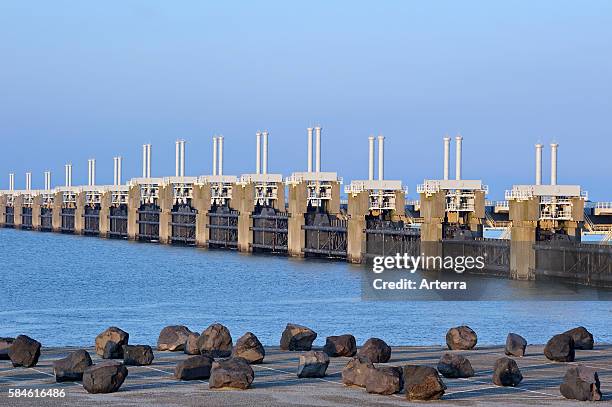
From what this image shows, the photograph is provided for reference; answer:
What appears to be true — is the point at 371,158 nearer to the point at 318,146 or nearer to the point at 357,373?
the point at 318,146

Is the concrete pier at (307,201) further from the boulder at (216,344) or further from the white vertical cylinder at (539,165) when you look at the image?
the boulder at (216,344)

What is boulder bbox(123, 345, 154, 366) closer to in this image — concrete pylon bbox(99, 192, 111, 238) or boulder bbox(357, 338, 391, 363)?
boulder bbox(357, 338, 391, 363)

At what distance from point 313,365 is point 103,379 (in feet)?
14.1

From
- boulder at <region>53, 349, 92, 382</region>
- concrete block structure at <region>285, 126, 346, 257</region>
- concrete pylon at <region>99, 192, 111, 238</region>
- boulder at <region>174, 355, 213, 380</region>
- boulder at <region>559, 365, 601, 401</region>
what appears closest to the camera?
boulder at <region>559, 365, 601, 401</region>

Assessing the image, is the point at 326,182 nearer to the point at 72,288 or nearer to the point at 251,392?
the point at 72,288

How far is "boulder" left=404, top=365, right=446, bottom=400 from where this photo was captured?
880 inches

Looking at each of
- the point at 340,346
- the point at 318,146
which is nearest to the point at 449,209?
the point at 318,146

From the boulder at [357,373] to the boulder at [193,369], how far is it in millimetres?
2851

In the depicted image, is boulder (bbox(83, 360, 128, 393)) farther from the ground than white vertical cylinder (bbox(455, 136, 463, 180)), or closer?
closer

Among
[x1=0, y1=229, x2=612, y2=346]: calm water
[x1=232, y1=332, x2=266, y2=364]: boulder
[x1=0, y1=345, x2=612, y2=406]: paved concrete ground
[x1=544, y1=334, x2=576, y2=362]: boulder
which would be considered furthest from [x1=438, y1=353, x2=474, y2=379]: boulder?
[x1=0, y1=229, x2=612, y2=346]: calm water

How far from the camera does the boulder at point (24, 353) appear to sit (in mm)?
26609

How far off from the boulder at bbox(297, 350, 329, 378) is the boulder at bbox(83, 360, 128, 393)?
→ 3775 millimetres

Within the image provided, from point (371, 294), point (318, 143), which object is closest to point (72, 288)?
point (371, 294)

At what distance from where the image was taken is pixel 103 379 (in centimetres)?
2320
